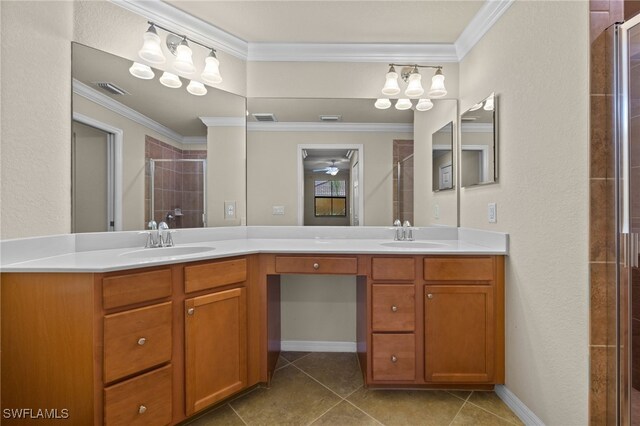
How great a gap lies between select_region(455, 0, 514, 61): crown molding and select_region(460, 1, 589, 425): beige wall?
55mm

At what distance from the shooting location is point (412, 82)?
2.11 meters

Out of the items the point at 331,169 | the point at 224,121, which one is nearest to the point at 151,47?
the point at 224,121

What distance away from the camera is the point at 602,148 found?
111 cm

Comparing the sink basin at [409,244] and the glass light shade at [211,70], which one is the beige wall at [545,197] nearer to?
the sink basin at [409,244]

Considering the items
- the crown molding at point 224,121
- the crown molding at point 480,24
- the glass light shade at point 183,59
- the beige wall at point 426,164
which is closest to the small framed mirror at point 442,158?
the beige wall at point 426,164

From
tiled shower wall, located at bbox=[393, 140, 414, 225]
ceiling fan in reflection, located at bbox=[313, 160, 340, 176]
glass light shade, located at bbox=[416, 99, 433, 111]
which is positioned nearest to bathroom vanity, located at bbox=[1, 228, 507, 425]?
tiled shower wall, located at bbox=[393, 140, 414, 225]

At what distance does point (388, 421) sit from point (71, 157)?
7.07ft

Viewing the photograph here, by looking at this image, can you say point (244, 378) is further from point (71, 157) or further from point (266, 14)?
point (266, 14)

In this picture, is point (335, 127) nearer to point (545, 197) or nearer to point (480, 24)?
point (480, 24)

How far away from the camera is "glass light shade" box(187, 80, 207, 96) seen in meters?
1.94

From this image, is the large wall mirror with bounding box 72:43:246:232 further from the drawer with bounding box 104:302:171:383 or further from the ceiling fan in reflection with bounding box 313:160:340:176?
the drawer with bounding box 104:302:171:383

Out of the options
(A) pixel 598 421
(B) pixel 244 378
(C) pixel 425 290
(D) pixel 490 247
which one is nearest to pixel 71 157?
(B) pixel 244 378

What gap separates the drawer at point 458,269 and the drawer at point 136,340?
1344mm

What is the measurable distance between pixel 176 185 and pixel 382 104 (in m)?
1.57
